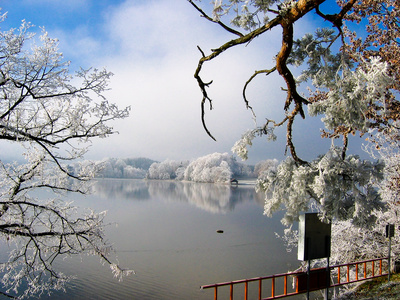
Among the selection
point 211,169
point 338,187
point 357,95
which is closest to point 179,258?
point 338,187

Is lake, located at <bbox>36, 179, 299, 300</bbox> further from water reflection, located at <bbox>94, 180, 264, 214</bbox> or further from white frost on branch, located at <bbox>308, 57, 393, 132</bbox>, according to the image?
water reflection, located at <bbox>94, 180, 264, 214</bbox>

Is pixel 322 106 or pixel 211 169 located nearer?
pixel 322 106

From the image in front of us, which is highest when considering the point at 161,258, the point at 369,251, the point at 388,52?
the point at 388,52

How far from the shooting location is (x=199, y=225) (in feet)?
85.2

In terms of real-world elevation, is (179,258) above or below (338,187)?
below

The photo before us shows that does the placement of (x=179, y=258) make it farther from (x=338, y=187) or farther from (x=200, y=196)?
(x=200, y=196)

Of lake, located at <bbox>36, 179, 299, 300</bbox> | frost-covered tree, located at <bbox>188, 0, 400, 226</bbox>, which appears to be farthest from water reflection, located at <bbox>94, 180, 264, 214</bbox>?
frost-covered tree, located at <bbox>188, 0, 400, 226</bbox>

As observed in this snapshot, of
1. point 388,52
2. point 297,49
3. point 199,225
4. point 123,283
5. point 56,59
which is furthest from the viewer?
point 199,225

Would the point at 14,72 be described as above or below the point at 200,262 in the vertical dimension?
above

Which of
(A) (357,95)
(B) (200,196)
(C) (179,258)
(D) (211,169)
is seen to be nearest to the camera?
(A) (357,95)

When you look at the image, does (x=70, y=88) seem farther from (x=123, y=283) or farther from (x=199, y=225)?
(x=199, y=225)

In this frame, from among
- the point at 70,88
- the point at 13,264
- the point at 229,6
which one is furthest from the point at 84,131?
the point at 229,6

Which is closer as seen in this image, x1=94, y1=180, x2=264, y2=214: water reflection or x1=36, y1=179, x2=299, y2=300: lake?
x1=36, y1=179, x2=299, y2=300: lake

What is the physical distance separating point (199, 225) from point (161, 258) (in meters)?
9.44
